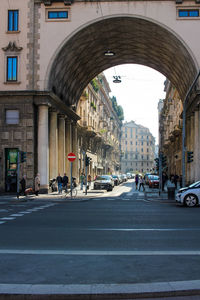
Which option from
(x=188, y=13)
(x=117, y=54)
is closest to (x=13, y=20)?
(x=117, y=54)

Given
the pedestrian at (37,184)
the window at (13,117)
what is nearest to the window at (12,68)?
the window at (13,117)

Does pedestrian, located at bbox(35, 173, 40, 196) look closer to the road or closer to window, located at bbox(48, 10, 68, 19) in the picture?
window, located at bbox(48, 10, 68, 19)

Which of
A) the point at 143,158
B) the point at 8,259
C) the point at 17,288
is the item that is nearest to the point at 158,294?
the point at 17,288

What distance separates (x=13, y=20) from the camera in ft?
109

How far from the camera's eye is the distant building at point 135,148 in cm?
17300

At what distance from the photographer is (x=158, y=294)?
17.7ft

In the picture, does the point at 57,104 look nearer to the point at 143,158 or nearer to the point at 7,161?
the point at 7,161

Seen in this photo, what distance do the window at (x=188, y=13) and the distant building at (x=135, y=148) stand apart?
139807 millimetres

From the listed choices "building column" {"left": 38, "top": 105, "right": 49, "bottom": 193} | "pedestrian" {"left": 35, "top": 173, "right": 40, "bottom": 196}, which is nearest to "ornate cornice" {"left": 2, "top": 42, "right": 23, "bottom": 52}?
"building column" {"left": 38, "top": 105, "right": 49, "bottom": 193}

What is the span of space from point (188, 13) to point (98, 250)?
1097 inches

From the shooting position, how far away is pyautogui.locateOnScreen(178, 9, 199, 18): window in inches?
1275

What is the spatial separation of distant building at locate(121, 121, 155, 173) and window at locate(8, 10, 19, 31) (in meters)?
140

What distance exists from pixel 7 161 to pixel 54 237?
22974 millimetres

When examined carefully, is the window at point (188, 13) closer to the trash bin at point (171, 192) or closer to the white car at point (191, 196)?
the trash bin at point (171, 192)
